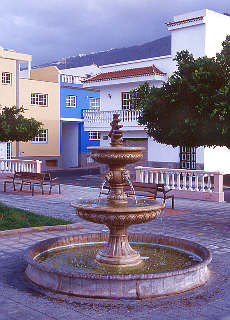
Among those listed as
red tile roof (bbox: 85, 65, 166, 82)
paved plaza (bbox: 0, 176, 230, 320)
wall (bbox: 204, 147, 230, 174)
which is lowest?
paved plaza (bbox: 0, 176, 230, 320)

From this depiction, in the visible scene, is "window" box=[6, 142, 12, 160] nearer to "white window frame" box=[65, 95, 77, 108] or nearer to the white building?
the white building

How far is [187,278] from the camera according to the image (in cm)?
646

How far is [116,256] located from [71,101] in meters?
32.7

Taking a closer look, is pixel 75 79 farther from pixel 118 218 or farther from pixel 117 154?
pixel 118 218

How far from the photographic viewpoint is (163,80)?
2816cm

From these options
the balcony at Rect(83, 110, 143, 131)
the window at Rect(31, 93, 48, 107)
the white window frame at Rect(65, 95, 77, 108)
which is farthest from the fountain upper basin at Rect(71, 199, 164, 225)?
the white window frame at Rect(65, 95, 77, 108)

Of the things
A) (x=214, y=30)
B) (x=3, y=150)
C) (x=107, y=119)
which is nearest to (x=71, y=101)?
(x=3, y=150)

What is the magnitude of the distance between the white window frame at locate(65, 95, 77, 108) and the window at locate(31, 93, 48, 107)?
224 centimetres

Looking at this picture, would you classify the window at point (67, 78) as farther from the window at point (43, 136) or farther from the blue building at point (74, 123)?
the window at point (43, 136)

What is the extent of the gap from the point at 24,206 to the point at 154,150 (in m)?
15.4

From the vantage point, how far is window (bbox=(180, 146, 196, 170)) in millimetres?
26875

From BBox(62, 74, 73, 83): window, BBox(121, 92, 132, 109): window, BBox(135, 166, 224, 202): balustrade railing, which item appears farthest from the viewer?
BBox(62, 74, 73, 83): window

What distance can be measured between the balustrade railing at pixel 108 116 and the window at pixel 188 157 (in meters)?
3.72

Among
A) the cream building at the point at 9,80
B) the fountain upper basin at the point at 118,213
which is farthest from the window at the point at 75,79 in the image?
the fountain upper basin at the point at 118,213
